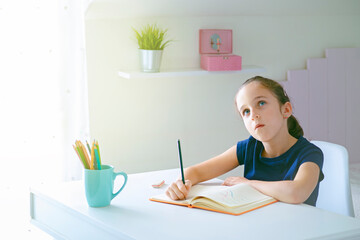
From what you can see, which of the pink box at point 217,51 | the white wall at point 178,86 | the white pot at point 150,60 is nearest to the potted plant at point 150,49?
the white pot at point 150,60

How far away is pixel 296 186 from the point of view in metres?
1.38

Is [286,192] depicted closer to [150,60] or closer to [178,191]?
[178,191]

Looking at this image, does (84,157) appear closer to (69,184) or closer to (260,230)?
(69,184)

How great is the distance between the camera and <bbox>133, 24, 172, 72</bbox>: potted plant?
2.73m

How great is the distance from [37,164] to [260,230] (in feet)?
5.76

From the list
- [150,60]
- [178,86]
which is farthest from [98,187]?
[178,86]

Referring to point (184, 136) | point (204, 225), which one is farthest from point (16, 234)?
point (204, 225)

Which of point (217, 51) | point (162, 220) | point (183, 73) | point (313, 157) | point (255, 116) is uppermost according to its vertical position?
point (217, 51)

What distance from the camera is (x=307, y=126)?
3.44m

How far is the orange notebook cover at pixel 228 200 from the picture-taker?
1312mm

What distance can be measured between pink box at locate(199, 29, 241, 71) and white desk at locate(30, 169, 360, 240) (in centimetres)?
149

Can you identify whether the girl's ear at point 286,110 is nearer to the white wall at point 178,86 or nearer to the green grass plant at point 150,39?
the green grass plant at point 150,39

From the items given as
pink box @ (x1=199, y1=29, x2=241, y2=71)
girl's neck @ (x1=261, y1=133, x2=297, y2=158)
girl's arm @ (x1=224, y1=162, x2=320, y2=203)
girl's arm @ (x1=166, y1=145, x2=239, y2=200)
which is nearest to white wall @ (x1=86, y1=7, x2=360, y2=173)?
pink box @ (x1=199, y1=29, x2=241, y2=71)

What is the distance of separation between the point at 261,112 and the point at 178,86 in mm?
1532
